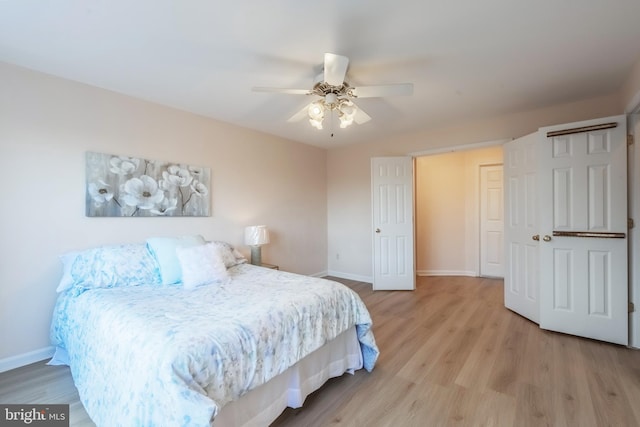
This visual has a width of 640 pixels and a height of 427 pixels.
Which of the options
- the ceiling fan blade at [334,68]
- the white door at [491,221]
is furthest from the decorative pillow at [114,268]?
the white door at [491,221]

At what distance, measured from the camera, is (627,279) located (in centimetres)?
238

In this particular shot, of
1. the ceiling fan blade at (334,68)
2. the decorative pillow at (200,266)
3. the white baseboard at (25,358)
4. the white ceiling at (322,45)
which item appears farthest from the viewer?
the decorative pillow at (200,266)

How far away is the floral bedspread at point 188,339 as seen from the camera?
3.69 ft

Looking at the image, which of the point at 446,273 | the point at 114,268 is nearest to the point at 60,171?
the point at 114,268

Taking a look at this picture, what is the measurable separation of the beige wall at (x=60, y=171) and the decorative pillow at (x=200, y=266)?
80 cm

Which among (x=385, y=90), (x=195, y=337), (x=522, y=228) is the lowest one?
(x=195, y=337)

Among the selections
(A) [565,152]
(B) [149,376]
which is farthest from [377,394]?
(A) [565,152]

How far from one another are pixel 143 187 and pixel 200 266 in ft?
3.80

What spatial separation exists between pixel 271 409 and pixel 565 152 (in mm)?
3387

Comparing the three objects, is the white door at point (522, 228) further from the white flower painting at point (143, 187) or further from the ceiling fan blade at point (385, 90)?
the white flower painting at point (143, 187)

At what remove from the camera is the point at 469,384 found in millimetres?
1890

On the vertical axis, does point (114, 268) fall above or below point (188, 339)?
above

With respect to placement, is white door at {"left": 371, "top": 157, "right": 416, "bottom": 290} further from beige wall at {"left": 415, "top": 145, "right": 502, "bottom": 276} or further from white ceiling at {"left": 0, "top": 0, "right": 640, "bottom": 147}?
white ceiling at {"left": 0, "top": 0, "right": 640, "bottom": 147}

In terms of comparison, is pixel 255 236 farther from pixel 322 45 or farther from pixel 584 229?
pixel 584 229
